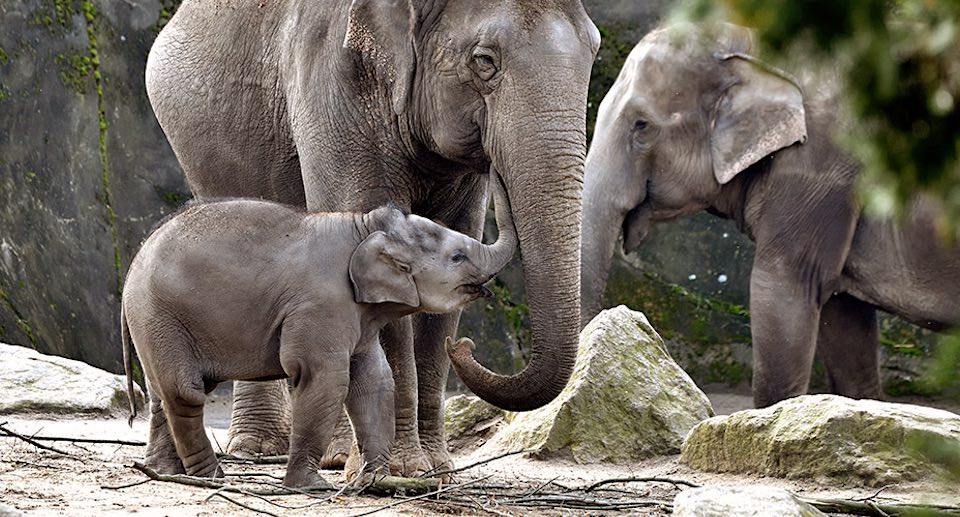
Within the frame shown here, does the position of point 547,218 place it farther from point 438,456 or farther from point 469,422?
point 469,422

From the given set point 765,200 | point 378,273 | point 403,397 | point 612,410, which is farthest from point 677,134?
point 378,273

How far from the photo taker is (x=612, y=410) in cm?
643

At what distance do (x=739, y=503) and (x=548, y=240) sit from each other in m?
1.20

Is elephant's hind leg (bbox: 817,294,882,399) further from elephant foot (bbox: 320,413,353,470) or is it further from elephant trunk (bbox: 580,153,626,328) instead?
elephant foot (bbox: 320,413,353,470)

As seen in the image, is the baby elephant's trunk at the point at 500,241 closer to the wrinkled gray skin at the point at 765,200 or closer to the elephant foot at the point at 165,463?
the elephant foot at the point at 165,463

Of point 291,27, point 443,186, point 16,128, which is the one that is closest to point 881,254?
point 443,186

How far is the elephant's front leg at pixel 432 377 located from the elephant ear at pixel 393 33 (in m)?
0.97

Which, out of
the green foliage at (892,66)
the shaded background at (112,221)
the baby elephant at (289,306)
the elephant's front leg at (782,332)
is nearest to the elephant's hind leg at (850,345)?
the elephant's front leg at (782,332)

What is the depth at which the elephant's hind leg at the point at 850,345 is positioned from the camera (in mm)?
8648

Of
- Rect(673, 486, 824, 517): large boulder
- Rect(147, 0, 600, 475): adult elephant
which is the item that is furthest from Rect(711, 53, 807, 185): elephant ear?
Rect(673, 486, 824, 517): large boulder

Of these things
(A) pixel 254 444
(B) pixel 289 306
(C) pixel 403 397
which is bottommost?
(A) pixel 254 444

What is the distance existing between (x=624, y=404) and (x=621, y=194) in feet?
7.00

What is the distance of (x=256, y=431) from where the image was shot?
6418 millimetres

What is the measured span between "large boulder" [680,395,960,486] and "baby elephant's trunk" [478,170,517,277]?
145cm
